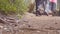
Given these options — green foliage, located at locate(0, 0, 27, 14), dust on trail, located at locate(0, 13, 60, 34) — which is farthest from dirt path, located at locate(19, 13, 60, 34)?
green foliage, located at locate(0, 0, 27, 14)

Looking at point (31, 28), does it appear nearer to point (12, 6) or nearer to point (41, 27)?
point (41, 27)

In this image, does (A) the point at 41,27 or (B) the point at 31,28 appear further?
(A) the point at 41,27

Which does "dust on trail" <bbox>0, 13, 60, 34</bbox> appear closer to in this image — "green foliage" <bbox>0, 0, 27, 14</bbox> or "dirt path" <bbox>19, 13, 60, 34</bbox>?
"dirt path" <bbox>19, 13, 60, 34</bbox>

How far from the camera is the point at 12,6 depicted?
18.7ft

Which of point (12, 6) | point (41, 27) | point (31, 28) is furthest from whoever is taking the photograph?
point (12, 6)

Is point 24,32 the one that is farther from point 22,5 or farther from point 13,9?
point 22,5

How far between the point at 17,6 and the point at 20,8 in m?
0.20

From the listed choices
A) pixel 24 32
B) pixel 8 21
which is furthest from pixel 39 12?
pixel 24 32

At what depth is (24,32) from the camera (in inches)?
153

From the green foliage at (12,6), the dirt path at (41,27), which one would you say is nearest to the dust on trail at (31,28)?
the dirt path at (41,27)

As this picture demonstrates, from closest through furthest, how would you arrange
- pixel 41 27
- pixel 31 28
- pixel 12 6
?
pixel 31 28
pixel 41 27
pixel 12 6

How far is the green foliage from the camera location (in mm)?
5434

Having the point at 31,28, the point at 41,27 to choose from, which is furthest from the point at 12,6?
the point at 31,28

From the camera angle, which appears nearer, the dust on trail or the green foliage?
the dust on trail
